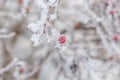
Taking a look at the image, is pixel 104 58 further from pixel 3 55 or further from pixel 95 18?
pixel 3 55

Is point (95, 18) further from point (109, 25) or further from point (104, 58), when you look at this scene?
point (104, 58)

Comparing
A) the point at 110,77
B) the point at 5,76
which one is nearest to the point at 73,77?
the point at 110,77

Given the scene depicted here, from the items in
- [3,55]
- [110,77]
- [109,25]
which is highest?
[109,25]

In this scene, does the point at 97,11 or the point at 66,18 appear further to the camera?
the point at 66,18

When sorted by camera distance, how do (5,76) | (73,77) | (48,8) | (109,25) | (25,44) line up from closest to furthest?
1. (48,8)
2. (73,77)
3. (109,25)
4. (5,76)
5. (25,44)

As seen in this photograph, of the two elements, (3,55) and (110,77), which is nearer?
(110,77)

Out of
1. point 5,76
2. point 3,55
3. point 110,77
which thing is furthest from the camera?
point 3,55

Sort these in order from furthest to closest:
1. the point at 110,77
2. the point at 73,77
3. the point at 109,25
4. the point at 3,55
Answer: the point at 3,55 < the point at 110,77 < the point at 109,25 < the point at 73,77

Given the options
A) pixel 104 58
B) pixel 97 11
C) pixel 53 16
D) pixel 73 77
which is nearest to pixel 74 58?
pixel 73 77

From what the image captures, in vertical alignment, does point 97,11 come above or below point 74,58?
above
